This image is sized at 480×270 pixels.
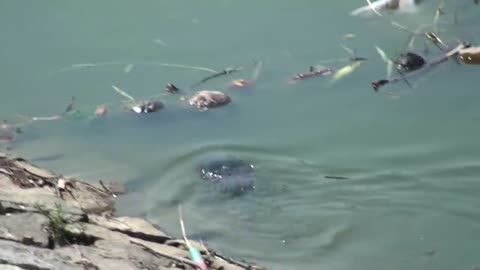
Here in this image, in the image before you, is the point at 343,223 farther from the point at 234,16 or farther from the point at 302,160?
the point at 234,16

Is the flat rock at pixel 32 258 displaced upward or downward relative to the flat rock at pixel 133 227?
upward

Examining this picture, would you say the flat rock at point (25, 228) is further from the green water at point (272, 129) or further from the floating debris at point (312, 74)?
the floating debris at point (312, 74)

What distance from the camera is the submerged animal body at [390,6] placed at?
16.6 feet

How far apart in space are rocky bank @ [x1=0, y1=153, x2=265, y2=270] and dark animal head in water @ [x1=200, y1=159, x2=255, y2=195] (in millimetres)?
386

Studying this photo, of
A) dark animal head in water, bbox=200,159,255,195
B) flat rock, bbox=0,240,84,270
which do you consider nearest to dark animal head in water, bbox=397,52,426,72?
dark animal head in water, bbox=200,159,255,195

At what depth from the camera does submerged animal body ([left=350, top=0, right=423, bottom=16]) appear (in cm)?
505

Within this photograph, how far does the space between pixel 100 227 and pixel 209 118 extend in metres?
1.16

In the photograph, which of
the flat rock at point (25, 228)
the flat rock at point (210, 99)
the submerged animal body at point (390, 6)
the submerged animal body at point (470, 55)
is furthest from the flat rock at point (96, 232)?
the submerged animal body at point (390, 6)

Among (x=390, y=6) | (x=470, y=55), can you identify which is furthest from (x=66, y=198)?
(x=390, y=6)

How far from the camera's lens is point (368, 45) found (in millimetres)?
4770

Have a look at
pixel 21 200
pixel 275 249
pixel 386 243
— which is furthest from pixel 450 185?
pixel 21 200

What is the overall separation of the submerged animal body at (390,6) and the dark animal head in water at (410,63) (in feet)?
2.01

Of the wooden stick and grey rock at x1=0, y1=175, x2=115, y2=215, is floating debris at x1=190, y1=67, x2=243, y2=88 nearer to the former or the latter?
the wooden stick

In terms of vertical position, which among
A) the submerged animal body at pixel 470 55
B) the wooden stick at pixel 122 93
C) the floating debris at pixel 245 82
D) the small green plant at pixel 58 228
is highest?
the small green plant at pixel 58 228
